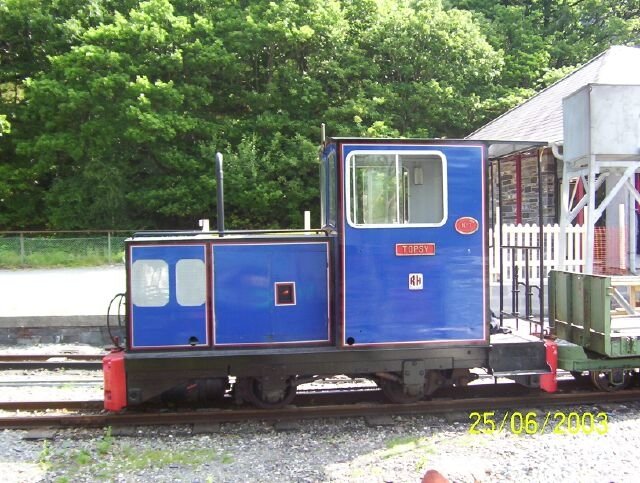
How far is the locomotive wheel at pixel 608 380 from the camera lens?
5906mm

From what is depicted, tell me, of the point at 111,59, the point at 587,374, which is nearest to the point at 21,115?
the point at 111,59

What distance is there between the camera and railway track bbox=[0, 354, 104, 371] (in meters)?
7.65

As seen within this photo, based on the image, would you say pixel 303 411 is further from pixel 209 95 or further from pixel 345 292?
pixel 209 95

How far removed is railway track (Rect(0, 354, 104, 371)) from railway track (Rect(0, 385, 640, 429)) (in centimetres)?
188

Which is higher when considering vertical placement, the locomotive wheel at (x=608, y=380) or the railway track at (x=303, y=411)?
the locomotive wheel at (x=608, y=380)

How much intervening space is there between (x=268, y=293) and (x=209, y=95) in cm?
2016

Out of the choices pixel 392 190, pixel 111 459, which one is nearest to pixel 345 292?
pixel 392 190

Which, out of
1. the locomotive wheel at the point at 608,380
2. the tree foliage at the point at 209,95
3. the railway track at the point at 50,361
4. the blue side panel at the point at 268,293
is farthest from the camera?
the tree foliage at the point at 209,95

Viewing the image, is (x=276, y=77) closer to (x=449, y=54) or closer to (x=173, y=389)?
(x=449, y=54)

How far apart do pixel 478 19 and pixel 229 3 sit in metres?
12.7

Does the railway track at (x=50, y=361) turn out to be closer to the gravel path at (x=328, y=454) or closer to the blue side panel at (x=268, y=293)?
the gravel path at (x=328, y=454)

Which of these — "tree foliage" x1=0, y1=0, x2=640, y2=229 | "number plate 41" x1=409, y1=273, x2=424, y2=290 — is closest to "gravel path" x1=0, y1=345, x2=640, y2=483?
"number plate 41" x1=409, y1=273, x2=424, y2=290

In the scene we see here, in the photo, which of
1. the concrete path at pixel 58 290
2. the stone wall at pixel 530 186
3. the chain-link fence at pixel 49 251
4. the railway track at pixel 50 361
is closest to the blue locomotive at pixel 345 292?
the railway track at pixel 50 361
